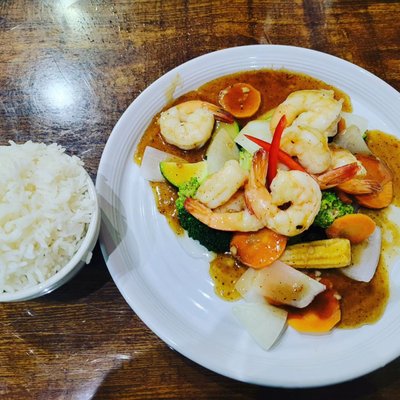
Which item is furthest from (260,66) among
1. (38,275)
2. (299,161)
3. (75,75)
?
(38,275)

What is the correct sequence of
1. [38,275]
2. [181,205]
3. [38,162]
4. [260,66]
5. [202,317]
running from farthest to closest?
[260,66]
[181,205]
[202,317]
[38,162]
[38,275]

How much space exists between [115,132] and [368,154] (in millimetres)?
1330

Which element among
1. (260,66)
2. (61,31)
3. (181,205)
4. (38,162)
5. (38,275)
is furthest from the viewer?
(61,31)

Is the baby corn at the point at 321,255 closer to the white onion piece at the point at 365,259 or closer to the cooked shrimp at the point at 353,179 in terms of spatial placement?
the white onion piece at the point at 365,259

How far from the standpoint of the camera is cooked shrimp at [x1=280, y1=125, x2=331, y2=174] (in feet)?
6.79

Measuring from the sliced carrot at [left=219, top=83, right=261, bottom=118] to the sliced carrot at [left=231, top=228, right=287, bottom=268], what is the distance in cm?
75

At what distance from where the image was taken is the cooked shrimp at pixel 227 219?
6.72 ft

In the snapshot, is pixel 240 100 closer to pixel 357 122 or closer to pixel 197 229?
pixel 357 122

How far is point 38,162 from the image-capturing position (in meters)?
1.89

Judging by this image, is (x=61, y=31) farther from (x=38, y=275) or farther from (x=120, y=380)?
(x=120, y=380)

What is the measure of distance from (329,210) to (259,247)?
386 millimetres

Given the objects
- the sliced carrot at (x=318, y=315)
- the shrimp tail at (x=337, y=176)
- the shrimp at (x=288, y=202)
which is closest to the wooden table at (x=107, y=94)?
the sliced carrot at (x=318, y=315)

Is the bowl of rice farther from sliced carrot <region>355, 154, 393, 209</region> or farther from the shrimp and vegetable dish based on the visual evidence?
sliced carrot <region>355, 154, 393, 209</region>

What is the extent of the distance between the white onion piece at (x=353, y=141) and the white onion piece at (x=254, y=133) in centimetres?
38
